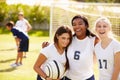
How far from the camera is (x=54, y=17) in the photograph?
15273 mm

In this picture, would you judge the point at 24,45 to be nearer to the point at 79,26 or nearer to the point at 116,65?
the point at 79,26

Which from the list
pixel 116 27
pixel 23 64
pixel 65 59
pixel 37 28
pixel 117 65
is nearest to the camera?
pixel 117 65

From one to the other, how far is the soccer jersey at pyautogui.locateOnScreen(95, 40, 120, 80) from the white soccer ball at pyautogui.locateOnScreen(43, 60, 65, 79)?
1.81 feet

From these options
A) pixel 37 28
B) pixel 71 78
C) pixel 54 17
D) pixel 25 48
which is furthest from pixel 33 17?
pixel 71 78

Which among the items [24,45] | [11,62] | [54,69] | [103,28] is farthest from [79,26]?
[11,62]

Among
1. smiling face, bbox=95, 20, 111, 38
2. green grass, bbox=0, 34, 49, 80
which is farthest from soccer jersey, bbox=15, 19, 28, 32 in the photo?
smiling face, bbox=95, 20, 111, 38

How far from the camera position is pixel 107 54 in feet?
16.4

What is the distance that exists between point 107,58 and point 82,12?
10338 millimetres

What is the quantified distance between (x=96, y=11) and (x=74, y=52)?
10.3 metres

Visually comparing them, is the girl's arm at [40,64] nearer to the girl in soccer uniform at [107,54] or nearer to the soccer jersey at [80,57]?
the soccer jersey at [80,57]

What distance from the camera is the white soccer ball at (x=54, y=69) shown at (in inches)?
205

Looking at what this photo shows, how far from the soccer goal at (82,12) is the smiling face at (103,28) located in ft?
30.7

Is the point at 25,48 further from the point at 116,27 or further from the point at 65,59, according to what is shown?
the point at 65,59

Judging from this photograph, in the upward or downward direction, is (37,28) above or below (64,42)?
below
